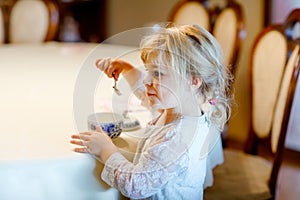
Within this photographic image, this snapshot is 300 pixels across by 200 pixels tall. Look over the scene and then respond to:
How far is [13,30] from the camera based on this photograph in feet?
8.93

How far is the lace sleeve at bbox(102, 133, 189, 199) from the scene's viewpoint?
86 cm

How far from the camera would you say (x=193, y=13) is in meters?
2.31

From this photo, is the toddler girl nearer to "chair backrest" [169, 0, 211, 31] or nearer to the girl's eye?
the girl's eye

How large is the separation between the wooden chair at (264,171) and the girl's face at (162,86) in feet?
1.65

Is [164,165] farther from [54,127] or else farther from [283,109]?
[283,109]

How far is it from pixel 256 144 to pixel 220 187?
35 centimetres

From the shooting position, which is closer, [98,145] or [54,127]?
[98,145]

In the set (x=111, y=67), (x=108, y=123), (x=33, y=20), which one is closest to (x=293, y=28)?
(x=111, y=67)

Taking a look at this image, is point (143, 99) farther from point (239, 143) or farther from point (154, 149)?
point (239, 143)

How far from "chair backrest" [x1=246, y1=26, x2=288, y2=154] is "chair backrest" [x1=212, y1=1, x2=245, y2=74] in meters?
0.20

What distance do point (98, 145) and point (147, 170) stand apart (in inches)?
4.9

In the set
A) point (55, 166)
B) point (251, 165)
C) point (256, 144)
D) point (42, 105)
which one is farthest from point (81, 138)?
point (256, 144)

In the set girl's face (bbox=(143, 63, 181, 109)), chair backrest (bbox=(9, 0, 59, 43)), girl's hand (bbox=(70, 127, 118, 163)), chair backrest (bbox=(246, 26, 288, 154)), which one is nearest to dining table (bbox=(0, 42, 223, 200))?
girl's hand (bbox=(70, 127, 118, 163))

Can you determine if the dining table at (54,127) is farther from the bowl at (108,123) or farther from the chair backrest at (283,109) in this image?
the chair backrest at (283,109)
